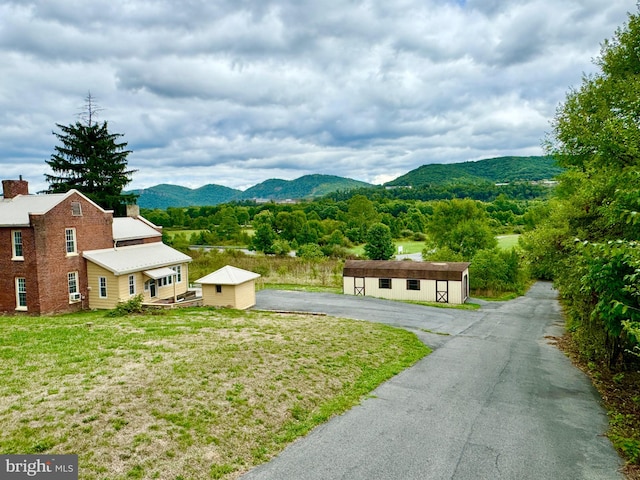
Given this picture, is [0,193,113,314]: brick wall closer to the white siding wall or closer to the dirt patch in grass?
the white siding wall

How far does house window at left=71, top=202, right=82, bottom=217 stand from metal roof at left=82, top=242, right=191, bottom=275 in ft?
7.07

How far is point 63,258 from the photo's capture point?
21875 millimetres

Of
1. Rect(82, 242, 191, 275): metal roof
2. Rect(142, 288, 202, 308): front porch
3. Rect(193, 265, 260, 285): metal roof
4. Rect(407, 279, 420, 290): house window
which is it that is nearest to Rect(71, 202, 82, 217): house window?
Rect(82, 242, 191, 275): metal roof

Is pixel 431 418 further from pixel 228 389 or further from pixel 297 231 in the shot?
pixel 297 231

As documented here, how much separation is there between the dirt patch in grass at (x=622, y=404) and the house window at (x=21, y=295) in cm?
2503

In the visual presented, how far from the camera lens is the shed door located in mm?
31383

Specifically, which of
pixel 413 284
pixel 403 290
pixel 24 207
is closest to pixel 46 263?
pixel 24 207

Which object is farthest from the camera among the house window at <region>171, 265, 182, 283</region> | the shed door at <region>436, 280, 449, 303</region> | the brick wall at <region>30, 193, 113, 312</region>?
the shed door at <region>436, 280, 449, 303</region>

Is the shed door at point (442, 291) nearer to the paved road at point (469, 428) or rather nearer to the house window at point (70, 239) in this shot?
the paved road at point (469, 428)

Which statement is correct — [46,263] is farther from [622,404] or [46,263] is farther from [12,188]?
[622,404]

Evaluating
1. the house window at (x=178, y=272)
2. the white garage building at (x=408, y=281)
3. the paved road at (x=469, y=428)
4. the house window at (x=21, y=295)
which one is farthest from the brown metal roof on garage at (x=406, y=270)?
the house window at (x=21, y=295)

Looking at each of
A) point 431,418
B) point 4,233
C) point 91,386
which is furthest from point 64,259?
point 431,418

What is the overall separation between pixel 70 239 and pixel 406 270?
22957 mm

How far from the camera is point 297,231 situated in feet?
258
